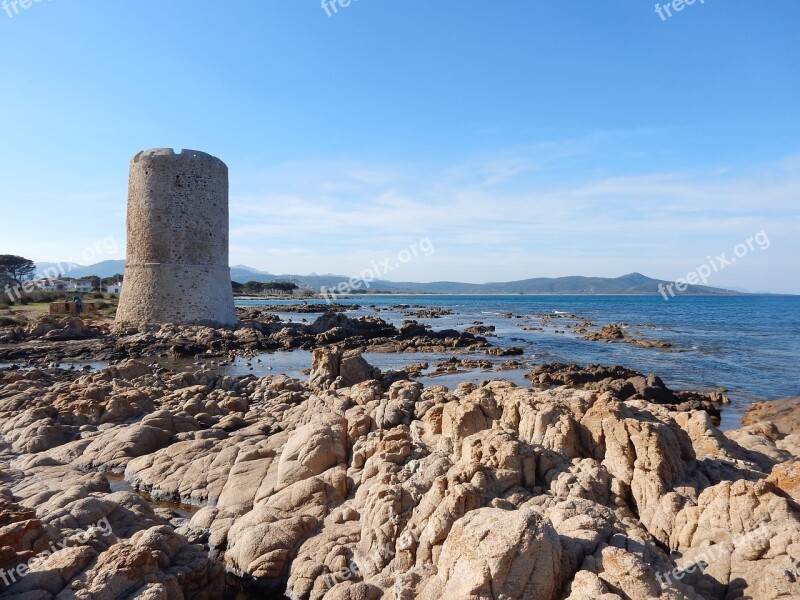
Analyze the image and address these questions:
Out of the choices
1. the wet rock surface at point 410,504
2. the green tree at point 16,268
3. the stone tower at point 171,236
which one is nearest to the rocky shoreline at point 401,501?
the wet rock surface at point 410,504

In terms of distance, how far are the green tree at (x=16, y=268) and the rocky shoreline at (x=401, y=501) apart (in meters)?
61.4

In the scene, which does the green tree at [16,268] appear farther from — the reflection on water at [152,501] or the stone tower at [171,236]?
the reflection on water at [152,501]

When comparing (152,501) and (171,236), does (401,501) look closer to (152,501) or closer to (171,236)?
(152,501)

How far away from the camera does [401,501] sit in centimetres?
648

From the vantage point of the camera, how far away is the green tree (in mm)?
62184

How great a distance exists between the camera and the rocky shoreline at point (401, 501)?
4.86 meters

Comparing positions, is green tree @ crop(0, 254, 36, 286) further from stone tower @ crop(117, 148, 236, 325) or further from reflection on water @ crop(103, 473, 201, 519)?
reflection on water @ crop(103, 473, 201, 519)

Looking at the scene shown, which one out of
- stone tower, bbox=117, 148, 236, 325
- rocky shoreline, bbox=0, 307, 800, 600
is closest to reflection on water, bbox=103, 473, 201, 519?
rocky shoreline, bbox=0, 307, 800, 600

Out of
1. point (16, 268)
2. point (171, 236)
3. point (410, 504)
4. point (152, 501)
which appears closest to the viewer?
point (410, 504)

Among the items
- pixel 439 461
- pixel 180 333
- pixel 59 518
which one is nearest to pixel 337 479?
pixel 439 461

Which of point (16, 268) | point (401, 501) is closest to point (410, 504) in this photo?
point (401, 501)

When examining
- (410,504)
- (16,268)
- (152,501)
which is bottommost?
(152,501)

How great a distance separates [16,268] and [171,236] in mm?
52322

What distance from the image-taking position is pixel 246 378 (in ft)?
51.8
